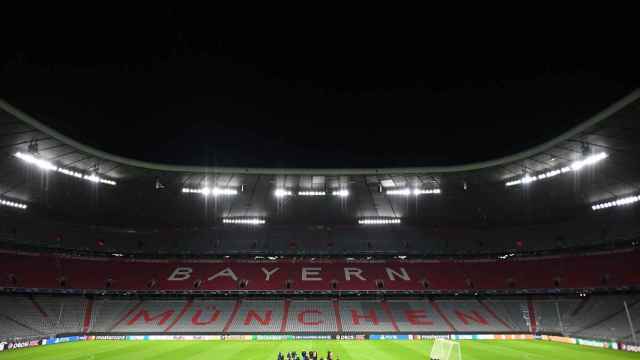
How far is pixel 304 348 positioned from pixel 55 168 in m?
22.6

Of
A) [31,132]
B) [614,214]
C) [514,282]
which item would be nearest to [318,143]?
[31,132]

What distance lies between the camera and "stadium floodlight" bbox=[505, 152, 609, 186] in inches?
1148

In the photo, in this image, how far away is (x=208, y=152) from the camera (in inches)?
1203

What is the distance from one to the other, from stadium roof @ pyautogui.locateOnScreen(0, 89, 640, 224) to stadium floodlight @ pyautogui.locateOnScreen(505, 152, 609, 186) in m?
0.29

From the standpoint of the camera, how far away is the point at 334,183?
38594 mm

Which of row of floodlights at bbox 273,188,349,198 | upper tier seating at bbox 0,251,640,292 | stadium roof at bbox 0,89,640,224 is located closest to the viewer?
stadium roof at bbox 0,89,640,224

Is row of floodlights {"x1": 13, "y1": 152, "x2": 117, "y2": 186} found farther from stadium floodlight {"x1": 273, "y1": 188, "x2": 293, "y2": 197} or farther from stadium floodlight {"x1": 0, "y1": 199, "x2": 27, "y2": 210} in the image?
stadium floodlight {"x1": 273, "y1": 188, "x2": 293, "y2": 197}

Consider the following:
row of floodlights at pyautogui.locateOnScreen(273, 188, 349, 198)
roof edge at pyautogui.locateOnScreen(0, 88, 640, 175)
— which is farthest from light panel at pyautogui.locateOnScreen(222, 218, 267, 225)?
roof edge at pyautogui.locateOnScreen(0, 88, 640, 175)

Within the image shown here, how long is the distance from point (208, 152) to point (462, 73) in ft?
59.7

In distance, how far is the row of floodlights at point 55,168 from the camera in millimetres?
28794

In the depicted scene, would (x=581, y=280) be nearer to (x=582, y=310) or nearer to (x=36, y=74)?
(x=582, y=310)

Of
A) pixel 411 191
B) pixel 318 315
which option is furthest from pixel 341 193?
pixel 318 315

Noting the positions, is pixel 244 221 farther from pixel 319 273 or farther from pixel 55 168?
pixel 55 168

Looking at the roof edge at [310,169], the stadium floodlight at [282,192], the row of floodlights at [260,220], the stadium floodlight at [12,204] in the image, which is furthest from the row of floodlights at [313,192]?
the stadium floodlight at [12,204]
